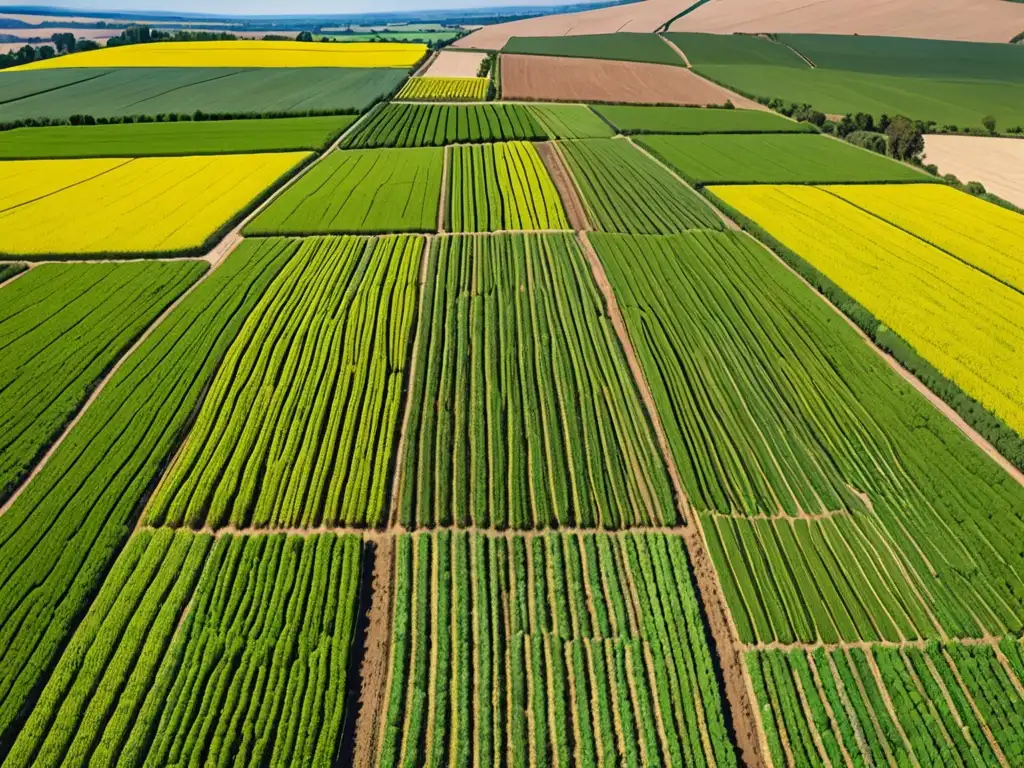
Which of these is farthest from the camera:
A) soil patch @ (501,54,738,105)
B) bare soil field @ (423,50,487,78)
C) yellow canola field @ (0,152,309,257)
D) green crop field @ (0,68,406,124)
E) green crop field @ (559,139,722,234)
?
bare soil field @ (423,50,487,78)

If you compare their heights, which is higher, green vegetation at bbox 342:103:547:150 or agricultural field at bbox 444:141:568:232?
green vegetation at bbox 342:103:547:150

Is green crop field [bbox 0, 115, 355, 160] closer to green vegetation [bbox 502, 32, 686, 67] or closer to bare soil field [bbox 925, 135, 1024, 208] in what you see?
bare soil field [bbox 925, 135, 1024, 208]

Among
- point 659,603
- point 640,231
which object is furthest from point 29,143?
point 659,603

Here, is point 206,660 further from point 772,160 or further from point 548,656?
point 772,160

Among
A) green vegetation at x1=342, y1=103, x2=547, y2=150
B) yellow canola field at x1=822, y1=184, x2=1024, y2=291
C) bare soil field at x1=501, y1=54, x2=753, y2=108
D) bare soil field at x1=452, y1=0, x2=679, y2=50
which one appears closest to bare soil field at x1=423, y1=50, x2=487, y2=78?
bare soil field at x1=501, y1=54, x2=753, y2=108

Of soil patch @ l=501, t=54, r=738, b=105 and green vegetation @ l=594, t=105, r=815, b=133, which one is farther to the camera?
soil patch @ l=501, t=54, r=738, b=105

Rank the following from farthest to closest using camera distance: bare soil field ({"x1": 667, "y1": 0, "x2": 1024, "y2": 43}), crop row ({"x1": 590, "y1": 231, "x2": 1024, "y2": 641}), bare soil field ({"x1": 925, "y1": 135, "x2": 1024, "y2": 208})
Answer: bare soil field ({"x1": 667, "y1": 0, "x2": 1024, "y2": 43})
bare soil field ({"x1": 925, "y1": 135, "x2": 1024, "y2": 208})
crop row ({"x1": 590, "y1": 231, "x2": 1024, "y2": 641})

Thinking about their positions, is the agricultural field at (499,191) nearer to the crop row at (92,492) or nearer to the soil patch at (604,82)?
the crop row at (92,492)
